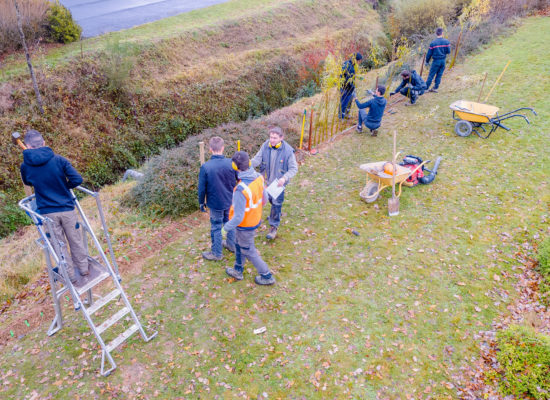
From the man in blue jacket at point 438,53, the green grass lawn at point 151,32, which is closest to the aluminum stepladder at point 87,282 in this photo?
the green grass lawn at point 151,32

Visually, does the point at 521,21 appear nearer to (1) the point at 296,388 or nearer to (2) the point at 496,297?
(2) the point at 496,297

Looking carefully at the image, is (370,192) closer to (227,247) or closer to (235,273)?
(227,247)

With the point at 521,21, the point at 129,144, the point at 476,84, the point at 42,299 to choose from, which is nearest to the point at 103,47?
the point at 129,144

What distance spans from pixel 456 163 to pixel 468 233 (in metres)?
3.38

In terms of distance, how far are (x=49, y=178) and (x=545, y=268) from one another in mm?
9129

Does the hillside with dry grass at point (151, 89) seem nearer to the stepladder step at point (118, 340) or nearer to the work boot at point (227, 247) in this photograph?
the work boot at point (227, 247)

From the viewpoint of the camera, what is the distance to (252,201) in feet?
A: 17.9

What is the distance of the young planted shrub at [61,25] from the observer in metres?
15.1

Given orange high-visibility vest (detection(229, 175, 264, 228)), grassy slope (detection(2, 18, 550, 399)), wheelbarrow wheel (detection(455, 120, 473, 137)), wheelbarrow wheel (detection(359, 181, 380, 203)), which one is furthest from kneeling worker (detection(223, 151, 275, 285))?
wheelbarrow wheel (detection(455, 120, 473, 137))

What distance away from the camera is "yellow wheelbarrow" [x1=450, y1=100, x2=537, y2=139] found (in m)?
10.7

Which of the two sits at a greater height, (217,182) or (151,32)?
(151,32)

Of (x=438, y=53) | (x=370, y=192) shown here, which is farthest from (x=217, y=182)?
(x=438, y=53)

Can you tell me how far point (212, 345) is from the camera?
17.9ft

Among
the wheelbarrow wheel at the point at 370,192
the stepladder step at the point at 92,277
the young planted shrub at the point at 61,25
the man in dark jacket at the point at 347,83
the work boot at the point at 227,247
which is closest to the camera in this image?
the stepladder step at the point at 92,277
